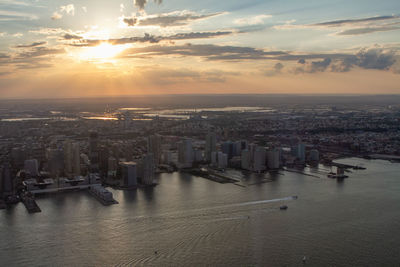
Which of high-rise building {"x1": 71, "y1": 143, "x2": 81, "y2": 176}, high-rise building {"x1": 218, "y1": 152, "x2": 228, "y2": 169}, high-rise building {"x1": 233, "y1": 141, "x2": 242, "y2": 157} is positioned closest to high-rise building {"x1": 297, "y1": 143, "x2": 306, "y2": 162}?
high-rise building {"x1": 233, "y1": 141, "x2": 242, "y2": 157}

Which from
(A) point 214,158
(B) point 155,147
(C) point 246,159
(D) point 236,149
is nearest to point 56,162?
(B) point 155,147

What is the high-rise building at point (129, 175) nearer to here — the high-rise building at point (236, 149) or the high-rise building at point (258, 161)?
the high-rise building at point (258, 161)

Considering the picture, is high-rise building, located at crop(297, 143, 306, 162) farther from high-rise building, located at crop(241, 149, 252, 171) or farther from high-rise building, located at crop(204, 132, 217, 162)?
high-rise building, located at crop(204, 132, 217, 162)

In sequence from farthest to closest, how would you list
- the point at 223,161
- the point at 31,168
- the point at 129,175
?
the point at 223,161 → the point at 31,168 → the point at 129,175

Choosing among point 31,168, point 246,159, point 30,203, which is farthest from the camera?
point 246,159

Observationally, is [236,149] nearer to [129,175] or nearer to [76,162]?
[129,175]

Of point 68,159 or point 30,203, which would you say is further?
point 68,159

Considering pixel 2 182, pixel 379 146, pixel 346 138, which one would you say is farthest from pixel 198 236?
pixel 346 138

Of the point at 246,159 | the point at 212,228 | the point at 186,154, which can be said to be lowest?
the point at 212,228
